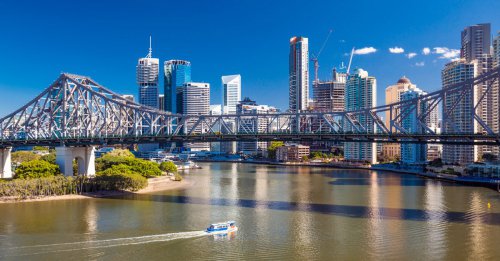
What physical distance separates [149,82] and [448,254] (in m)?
125

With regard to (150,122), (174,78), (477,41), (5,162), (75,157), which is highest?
(174,78)

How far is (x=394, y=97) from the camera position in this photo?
3848 inches

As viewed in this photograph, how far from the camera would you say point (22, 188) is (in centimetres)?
2788

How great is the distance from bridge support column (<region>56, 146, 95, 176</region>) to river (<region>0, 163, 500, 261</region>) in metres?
6.33

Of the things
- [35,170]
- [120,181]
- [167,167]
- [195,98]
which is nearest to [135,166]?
[120,181]

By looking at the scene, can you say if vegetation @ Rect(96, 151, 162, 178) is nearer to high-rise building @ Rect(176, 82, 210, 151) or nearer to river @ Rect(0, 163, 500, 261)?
river @ Rect(0, 163, 500, 261)

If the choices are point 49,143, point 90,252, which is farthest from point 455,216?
point 49,143

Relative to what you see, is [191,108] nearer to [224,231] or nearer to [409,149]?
[409,149]

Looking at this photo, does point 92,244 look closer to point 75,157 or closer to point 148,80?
point 75,157

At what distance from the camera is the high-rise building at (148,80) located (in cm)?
13196

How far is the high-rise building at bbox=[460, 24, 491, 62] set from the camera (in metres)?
70.6

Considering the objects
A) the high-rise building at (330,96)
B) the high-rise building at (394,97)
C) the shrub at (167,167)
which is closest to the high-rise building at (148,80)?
the high-rise building at (330,96)

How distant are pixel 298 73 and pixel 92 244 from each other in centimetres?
11382

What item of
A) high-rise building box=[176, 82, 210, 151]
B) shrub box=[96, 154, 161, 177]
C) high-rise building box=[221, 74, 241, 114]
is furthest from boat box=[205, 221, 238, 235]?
high-rise building box=[221, 74, 241, 114]
